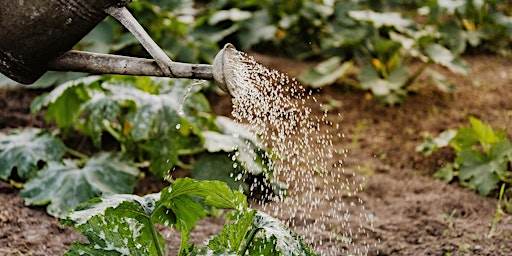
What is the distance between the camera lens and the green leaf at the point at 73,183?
9.96ft

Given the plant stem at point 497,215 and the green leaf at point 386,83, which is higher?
the plant stem at point 497,215

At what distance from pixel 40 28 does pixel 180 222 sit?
743 millimetres

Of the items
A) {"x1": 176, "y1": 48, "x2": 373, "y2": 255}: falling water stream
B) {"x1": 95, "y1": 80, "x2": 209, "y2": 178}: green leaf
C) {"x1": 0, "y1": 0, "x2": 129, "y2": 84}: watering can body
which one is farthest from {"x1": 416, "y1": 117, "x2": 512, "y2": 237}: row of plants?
{"x1": 0, "y1": 0, "x2": 129, "y2": 84}: watering can body

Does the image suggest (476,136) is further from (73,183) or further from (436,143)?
(73,183)

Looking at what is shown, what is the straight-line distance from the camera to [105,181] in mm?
3172

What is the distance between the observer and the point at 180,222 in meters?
2.38

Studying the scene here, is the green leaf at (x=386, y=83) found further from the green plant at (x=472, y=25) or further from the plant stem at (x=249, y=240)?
the plant stem at (x=249, y=240)

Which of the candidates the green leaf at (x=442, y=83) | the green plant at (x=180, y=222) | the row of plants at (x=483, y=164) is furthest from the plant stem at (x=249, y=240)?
the green leaf at (x=442, y=83)

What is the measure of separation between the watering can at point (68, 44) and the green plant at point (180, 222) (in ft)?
1.10

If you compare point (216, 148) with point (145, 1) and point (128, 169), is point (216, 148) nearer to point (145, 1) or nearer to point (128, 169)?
point (128, 169)

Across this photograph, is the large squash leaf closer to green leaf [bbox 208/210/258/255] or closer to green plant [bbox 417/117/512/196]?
green leaf [bbox 208/210/258/255]

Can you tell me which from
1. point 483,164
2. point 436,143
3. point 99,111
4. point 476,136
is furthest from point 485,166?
point 99,111

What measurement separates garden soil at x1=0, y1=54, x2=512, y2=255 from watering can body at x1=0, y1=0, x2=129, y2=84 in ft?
2.80

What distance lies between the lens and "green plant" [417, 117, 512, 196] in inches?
133
